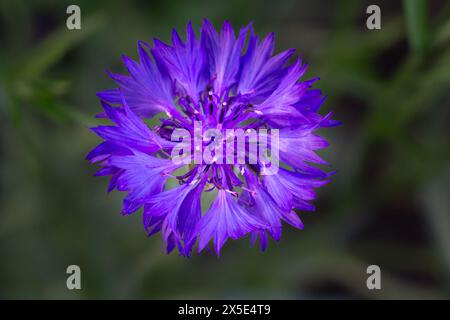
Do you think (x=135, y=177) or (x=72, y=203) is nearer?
(x=135, y=177)

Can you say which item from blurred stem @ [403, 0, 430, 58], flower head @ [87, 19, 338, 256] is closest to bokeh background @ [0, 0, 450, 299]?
blurred stem @ [403, 0, 430, 58]

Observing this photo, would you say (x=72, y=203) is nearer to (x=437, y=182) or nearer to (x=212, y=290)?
(x=212, y=290)

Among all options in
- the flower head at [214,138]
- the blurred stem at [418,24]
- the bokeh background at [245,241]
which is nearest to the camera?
the flower head at [214,138]

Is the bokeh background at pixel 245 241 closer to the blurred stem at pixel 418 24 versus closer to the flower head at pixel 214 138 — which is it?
the blurred stem at pixel 418 24

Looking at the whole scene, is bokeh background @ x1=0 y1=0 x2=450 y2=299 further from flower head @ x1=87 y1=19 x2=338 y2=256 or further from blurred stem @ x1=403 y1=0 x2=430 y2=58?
flower head @ x1=87 y1=19 x2=338 y2=256

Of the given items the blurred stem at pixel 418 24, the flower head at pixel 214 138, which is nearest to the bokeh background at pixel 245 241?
the blurred stem at pixel 418 24

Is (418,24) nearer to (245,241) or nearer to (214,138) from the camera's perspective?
(214,138)

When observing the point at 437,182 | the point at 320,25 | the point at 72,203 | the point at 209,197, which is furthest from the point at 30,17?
the point at 437,182
